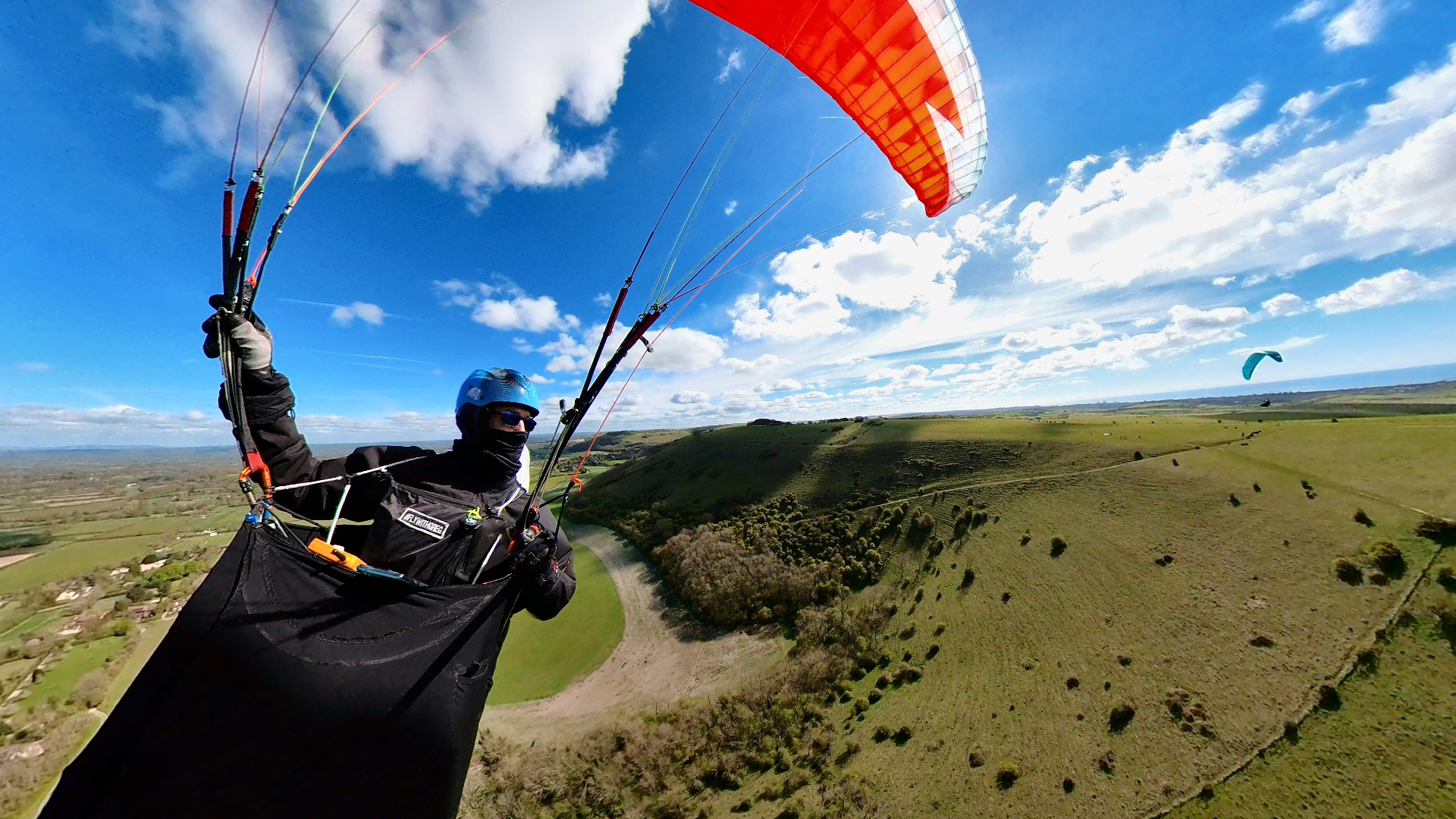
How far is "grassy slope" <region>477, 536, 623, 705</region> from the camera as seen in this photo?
28750 mm

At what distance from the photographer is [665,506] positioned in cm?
6059

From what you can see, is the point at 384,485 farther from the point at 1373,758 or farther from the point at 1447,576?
the point at 1447,576

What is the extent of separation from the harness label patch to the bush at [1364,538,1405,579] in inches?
1474

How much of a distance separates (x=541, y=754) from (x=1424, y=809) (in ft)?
101

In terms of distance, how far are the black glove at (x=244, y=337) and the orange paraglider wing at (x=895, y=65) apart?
9297 millimetres

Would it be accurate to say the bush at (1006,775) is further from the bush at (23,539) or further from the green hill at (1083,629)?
the bush at (23,539)

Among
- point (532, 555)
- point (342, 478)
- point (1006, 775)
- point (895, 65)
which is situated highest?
point (895, 65)

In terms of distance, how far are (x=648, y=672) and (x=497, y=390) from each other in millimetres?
30405

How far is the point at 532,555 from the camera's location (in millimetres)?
3559

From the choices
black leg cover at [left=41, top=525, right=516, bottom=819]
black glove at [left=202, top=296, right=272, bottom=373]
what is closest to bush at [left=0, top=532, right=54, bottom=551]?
black glove at [left=202, top=296, right=272, bottom=373]

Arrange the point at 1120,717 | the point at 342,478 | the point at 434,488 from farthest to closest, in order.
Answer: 1. the point at 1120,717
2. the point at 434,488
3. the point at 342,478

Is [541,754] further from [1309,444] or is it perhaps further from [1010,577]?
[1309,444]

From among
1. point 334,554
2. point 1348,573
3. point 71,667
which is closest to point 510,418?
point 334,554

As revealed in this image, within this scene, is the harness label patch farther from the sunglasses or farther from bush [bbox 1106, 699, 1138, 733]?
bush [bbox 1106, 699, 1138, 733]
